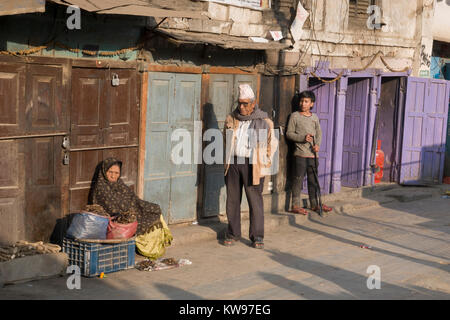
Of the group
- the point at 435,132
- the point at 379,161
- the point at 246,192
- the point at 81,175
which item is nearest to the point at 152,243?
the point at 81,175

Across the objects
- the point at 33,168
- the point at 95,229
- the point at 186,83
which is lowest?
the point at 95,229

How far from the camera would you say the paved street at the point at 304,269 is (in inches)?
311

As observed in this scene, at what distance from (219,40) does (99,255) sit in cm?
379

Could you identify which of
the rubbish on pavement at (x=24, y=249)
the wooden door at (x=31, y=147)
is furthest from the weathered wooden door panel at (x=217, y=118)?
the rubbish on pavement at (x=24, y=249)

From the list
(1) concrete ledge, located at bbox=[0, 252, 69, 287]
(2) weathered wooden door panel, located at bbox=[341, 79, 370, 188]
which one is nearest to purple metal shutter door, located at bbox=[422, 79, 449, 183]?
(2) weathered wooden door panel, located at bbox=[341, 79, 370, 188]

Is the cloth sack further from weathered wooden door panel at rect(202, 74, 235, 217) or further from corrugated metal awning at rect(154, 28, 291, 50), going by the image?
weathered wooden door panel at rect(202, 74, 235, 217)

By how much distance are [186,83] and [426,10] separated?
23.3ft

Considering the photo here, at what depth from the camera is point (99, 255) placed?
8328 mm

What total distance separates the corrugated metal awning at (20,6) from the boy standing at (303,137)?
18.9ft

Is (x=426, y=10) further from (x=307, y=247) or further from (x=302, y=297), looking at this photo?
(x=302, y=297)

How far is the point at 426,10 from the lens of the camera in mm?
15445
